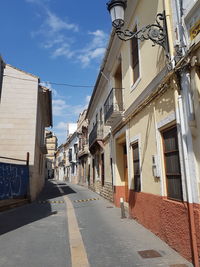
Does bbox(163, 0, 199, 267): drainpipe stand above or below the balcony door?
below

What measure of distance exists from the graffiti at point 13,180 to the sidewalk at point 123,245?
13.5 ft

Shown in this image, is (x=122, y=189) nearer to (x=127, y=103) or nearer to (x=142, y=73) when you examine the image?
(x=127, y=103)

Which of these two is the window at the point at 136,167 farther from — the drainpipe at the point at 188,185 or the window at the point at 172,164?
the drainpipe at the point at 188,185

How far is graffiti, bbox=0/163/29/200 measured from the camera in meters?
9.66

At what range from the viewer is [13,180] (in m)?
10.4

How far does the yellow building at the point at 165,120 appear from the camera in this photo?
13.0ft

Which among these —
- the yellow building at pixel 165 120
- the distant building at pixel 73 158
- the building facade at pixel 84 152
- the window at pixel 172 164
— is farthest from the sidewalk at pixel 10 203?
the distant building at pixel 73 158

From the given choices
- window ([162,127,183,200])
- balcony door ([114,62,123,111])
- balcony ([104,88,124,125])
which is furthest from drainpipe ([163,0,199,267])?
balcony door ([114,62,123,111])

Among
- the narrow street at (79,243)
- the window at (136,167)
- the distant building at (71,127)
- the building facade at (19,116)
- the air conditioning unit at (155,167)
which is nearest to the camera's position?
the narrow street at (79,243)

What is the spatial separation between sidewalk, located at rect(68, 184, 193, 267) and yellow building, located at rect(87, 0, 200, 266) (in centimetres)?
23

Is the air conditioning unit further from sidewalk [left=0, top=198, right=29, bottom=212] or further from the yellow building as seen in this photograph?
sidewalk [left=0, top=198, right=29, bottom=212]

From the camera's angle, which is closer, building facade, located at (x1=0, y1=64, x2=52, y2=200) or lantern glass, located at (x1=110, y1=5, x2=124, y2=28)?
lantern glass, located at (x1=110, y1=5, x2=124, y2=28)

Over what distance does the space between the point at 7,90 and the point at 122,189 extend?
8.39 m

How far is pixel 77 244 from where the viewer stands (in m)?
5.03
